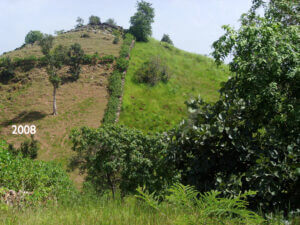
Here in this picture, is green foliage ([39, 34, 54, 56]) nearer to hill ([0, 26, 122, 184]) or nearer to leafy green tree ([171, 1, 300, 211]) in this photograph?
hill ([0, 26, 122, 184])

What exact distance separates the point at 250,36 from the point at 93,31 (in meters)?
66.0

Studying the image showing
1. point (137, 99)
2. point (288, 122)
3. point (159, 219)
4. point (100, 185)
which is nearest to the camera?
point (159, 219)

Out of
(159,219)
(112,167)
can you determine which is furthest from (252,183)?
(112,167)

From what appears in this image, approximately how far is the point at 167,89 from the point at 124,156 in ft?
94.3

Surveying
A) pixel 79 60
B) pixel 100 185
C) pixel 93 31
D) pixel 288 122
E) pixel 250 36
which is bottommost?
pixel 100 185

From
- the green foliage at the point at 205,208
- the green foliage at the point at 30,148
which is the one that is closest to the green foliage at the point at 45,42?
the green foliage at the point at 30,148

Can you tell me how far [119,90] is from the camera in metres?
38.9

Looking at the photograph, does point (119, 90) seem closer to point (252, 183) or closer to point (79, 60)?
point (79, 60)

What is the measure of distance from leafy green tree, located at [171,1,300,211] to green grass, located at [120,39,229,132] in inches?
781

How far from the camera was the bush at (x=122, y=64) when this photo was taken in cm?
4403

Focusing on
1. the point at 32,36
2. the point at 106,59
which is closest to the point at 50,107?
Result: the point at 106,59

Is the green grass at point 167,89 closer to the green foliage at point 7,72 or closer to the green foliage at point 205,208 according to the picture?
the green foliage at point 7,72

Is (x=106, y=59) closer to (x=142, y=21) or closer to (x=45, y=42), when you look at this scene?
(x=45, y=42)

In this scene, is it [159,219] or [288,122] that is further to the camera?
[288,122]
